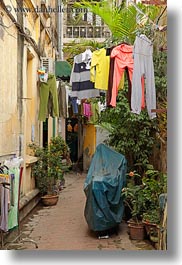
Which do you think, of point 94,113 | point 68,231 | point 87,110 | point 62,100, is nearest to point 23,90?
point 87,110

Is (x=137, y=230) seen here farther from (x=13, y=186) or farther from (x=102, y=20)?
(x=102, y=20)

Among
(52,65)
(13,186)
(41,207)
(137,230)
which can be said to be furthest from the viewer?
(52,65)

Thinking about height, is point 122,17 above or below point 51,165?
above

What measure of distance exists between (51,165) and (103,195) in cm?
205

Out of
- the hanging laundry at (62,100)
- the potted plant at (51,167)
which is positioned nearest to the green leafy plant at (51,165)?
the potted plant at (51,167)

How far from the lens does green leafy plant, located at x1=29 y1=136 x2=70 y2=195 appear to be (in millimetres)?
6883

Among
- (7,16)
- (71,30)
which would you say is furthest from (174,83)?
(7,16)

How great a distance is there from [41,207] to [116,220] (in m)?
1.46

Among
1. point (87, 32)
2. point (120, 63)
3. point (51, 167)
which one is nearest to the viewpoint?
point (120, 63)

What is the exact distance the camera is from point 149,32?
4762 mm

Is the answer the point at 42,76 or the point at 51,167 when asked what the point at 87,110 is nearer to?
the point at 42,76

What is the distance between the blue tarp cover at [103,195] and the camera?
527 centimetres

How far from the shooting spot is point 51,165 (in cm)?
717

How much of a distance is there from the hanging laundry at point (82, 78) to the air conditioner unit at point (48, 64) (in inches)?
64.0
